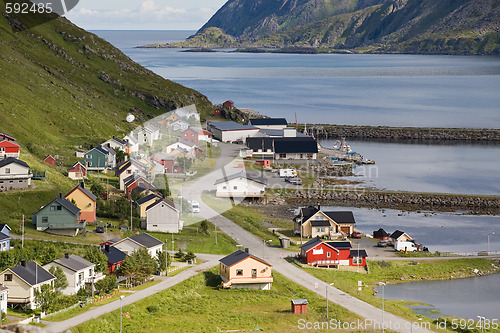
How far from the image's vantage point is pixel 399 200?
66625mm

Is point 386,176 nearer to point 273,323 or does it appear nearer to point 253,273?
point 253,273

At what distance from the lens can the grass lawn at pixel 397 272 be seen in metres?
40.7

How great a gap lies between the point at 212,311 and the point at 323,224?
18738 mm

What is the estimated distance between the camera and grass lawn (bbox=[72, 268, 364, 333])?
30.5m

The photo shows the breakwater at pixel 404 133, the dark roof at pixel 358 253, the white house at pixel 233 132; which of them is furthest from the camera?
the breakwater at pixel 404 133

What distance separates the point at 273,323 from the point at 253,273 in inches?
265

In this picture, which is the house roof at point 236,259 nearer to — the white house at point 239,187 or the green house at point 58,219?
the green house at point 58,219

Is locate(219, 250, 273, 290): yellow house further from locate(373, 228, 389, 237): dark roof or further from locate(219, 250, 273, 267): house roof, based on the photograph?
locate(373, 228, 389, 237): dark roof

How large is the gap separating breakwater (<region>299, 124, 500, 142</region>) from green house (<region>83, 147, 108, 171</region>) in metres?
47.5

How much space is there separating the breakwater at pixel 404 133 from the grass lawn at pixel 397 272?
64949 mm

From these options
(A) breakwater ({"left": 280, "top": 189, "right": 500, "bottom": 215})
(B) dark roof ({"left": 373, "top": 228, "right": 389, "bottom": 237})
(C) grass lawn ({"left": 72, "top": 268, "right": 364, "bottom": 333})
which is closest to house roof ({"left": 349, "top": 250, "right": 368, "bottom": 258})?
(B) dark roof ({"left": 373, "top": 228, "right": 389, "bottom": 237})

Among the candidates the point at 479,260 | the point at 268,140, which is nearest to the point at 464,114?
the point at 268,140

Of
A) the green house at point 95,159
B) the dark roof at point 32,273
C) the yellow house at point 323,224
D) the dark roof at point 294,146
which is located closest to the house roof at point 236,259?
the dark roof at point 32,273

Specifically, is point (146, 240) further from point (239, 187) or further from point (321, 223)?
point (239, 187)
